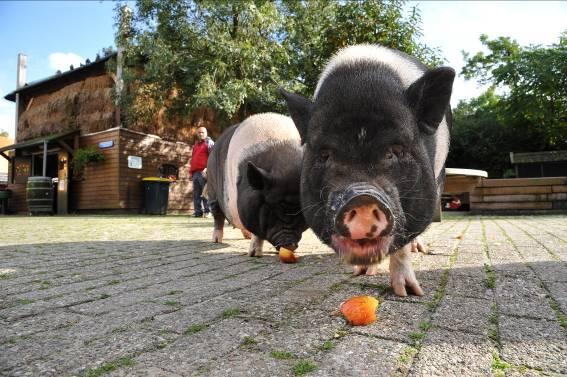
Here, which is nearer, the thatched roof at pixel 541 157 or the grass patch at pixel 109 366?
the grass patch at pixel 109 366

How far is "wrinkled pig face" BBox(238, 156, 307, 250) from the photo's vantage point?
358 centimetres

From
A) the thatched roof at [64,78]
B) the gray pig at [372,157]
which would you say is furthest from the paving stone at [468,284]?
the thatched roof at [64,78]

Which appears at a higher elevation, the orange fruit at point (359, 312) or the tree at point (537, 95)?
the tree at point (537, 95)

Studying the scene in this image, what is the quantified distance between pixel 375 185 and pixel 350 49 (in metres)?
1.51

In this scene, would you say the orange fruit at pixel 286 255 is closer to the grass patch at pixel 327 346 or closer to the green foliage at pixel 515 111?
the grass patch at pixel 327 346

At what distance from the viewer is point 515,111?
20.5 metres

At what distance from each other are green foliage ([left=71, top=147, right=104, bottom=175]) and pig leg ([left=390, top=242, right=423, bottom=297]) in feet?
53.7

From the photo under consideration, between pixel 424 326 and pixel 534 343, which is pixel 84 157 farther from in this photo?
pixel 534 343

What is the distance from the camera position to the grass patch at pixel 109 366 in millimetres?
1444

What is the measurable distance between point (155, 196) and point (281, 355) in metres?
15.4

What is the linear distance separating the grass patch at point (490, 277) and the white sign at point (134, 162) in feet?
51.2

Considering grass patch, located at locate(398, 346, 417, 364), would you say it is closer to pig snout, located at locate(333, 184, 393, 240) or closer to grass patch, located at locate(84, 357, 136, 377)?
pig snout, located at locate(333, 184, 393, 240)

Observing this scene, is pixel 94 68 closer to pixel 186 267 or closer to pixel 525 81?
pixel 186 267

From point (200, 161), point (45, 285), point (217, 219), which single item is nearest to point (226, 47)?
point (200, 161)
